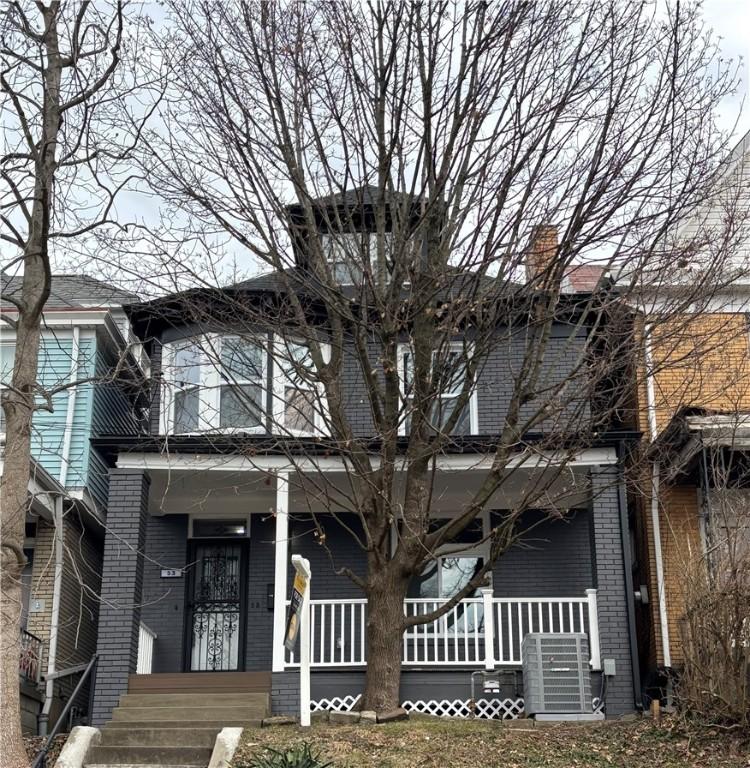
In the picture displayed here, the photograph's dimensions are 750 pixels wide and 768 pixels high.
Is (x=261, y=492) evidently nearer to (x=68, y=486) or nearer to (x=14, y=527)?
(x=68, y=486)

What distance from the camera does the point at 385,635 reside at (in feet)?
40.8

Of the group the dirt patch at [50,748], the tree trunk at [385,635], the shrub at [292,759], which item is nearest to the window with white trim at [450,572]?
the tree trunk at [385,635]

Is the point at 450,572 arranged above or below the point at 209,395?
below

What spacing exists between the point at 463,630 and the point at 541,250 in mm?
6314

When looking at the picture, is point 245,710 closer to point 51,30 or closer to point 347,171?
point 347,171

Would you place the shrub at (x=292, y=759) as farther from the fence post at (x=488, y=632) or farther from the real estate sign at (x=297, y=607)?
the fence post at (x=488, y=632)

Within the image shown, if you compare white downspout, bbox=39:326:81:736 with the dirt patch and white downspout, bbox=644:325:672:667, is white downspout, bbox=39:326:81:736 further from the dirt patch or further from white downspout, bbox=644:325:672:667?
white downspout, bbox=644:325:672:667

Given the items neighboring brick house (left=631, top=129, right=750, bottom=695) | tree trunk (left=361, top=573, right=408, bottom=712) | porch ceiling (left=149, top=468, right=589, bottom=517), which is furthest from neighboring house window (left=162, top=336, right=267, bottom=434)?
neighboring brick house (left=631, top=129, right=750, bottom=695)

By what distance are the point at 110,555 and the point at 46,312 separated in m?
4.89

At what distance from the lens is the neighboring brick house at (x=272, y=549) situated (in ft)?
47.0

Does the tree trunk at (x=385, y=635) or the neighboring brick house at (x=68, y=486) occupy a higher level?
the neighboring brick house at (x=68, y=486)

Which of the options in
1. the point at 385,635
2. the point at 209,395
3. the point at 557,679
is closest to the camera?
the point at 385,635

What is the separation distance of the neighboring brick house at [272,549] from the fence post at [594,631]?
0.03 m

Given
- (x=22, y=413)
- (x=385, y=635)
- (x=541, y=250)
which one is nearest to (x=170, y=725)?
(x=385, y=635)
